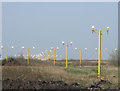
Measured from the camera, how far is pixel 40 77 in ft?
37.4

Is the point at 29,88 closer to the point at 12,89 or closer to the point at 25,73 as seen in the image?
the point at 12,89

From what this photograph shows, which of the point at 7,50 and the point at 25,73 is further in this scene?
the point at 7,50

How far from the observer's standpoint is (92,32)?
1628cm

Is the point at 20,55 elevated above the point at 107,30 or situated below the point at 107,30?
below

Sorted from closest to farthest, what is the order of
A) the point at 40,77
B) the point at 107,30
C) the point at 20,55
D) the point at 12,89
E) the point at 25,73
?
the point at 12,89 < the point at 40,77 < the point at 25,73 < the point at 107,30 < the point at 20,55

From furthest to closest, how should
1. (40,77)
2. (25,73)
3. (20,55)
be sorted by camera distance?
1. (20,55)
2. (25,73)
3. (40,77)

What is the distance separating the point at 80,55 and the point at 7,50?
31.5ft

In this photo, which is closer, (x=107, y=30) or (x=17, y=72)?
(x=17, y=72)

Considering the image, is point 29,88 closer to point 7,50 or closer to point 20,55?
point 7,50

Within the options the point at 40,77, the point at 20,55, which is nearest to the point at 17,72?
the point at 40,77

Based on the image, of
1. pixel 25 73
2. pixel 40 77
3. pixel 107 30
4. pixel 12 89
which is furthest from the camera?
pixel 107 30

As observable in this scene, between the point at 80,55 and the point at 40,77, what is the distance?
21.4 metres

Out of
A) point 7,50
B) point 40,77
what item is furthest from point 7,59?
point 40,77

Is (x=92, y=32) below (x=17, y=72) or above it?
above
